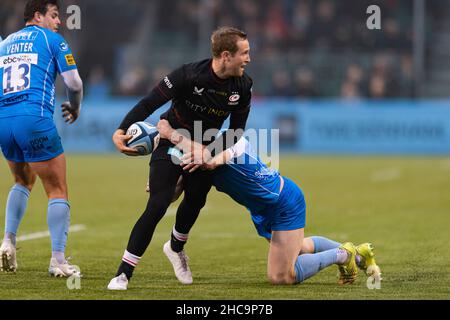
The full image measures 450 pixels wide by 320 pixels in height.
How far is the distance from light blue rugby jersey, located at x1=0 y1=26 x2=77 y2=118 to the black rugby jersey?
90 centimetres

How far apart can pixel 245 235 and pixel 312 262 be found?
3.73 meters

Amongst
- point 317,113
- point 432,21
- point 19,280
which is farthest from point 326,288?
point 432,21

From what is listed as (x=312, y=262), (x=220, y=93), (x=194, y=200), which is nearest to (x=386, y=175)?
(x=312, y=262)

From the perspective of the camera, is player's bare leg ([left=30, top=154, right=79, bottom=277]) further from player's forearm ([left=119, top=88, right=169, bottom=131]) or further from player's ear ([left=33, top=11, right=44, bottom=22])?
player's ear ([left=33, top=11, right=44, bottom=22])

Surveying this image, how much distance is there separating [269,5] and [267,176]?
20018mm

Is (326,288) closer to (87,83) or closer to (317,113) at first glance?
(317,113)

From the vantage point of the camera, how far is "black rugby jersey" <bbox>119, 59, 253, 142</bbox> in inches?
272

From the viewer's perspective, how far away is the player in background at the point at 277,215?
7.18 metres

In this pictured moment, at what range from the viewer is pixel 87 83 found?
2541 centimetres

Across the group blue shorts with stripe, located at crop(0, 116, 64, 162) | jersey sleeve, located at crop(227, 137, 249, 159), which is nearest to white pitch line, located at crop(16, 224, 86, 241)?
blue shorts with stripe, located at crop(0, 116, 64, 162)

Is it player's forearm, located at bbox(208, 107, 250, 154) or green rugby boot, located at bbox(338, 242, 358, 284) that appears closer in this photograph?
player's forearm, located at bbox(208, 107, 250, 154)

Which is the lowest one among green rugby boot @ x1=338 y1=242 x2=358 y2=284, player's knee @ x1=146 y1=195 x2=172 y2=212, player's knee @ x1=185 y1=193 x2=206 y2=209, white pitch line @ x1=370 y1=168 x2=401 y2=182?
white pitch line @ x1=370 y1=168 x2=401 y2=182

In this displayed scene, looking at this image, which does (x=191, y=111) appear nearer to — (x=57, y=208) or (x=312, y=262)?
(x=57, y=208)

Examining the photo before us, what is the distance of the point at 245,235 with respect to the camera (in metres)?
11.0
